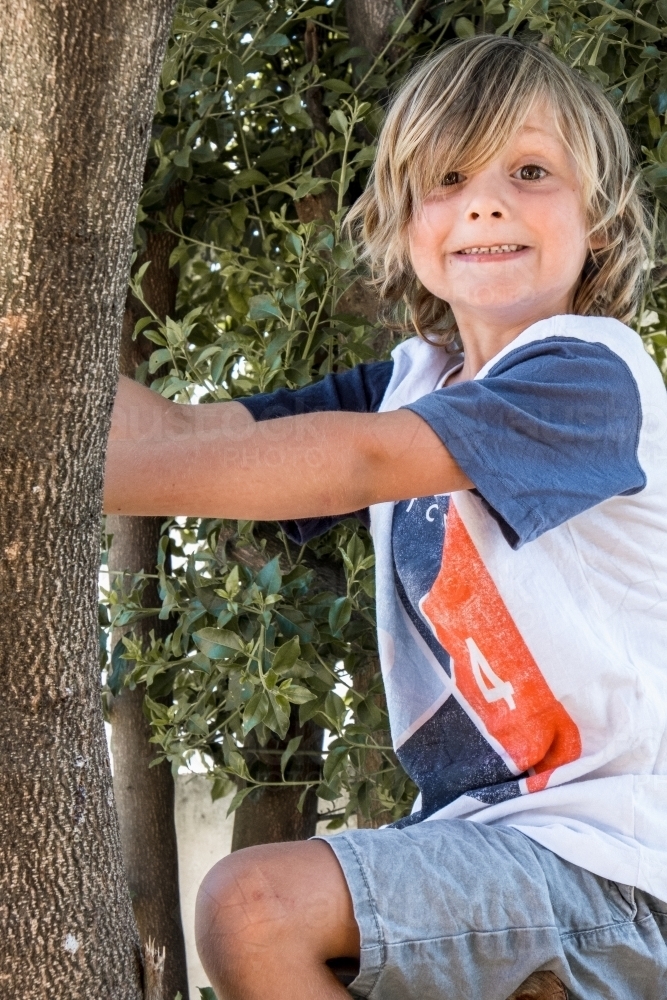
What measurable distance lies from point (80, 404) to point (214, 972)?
21.8 inches

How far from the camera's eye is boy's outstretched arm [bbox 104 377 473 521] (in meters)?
1.16

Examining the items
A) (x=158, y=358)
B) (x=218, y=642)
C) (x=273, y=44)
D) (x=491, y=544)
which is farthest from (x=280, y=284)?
(x=491, y=544)

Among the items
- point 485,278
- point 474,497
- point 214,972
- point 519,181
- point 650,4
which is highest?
point 650,4

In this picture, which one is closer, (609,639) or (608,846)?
(608,846)

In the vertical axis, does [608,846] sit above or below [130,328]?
below

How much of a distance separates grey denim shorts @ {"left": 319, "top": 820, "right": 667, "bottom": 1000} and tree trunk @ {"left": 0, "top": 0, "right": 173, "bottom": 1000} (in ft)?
0.89

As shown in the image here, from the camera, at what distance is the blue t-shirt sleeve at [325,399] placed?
171 centimetres

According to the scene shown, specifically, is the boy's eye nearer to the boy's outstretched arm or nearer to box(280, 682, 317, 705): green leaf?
the boy's outstretched arm

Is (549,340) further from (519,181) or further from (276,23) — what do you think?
(276,23)

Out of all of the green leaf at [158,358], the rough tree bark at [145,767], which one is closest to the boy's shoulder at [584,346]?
the green leaf at [158,358]

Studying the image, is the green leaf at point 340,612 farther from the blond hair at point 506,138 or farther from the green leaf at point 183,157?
the green leaf at point 183,157

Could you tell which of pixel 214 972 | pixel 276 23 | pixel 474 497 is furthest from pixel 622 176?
pixel 214 972

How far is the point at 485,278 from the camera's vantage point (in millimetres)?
1523

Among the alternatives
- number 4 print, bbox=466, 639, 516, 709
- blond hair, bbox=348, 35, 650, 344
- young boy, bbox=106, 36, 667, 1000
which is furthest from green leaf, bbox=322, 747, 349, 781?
blond hair, bbox=348, 35, 650, 344
